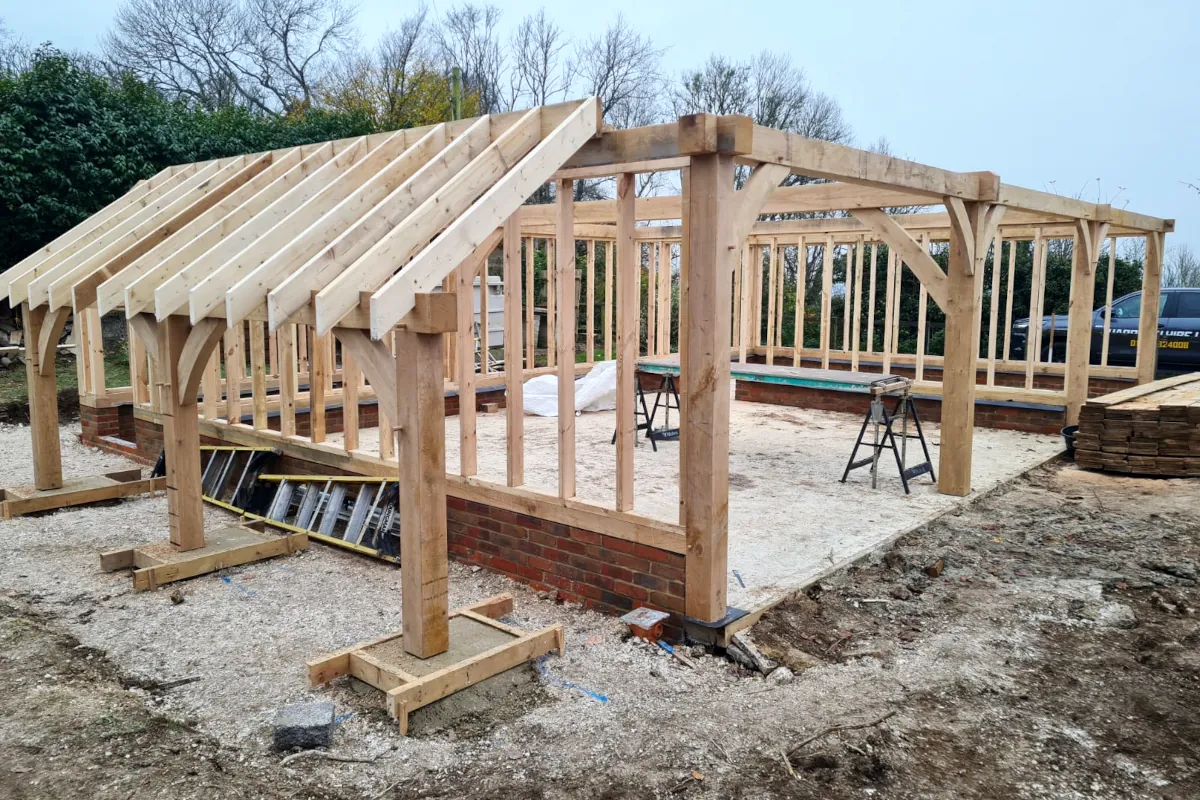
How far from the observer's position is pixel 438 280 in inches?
146

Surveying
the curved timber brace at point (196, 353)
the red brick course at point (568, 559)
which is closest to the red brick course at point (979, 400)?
the red brick course at point (568, 559)

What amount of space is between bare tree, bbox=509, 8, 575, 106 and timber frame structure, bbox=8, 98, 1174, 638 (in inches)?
872

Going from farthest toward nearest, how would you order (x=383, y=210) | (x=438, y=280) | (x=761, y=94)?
(x=761, y=94) < (x=383, y=210) < (x=438, y=280)

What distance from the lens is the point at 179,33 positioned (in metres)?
28.0

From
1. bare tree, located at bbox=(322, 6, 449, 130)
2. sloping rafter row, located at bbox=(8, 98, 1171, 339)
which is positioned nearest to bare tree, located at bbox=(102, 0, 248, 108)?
bare tree, located at bbox=(322, 6, 449, 130)

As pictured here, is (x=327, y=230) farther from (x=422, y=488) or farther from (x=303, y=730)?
(x=303, y=730)

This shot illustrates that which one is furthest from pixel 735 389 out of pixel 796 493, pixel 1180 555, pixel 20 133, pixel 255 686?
pixel 20 133

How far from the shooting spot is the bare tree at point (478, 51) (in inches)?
1148

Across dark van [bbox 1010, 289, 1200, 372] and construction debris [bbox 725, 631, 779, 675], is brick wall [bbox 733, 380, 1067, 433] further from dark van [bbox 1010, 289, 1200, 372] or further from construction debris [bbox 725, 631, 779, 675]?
construction debris [bbox 725, 631, 779, 675]

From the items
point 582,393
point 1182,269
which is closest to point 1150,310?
point 582,393

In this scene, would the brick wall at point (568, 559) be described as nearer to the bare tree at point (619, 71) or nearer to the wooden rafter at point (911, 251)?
the wooden rafter at point (911, 251)

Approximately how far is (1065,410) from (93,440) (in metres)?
10.8

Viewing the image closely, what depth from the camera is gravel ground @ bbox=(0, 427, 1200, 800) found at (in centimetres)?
333

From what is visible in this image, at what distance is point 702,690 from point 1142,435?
6.18 meters
